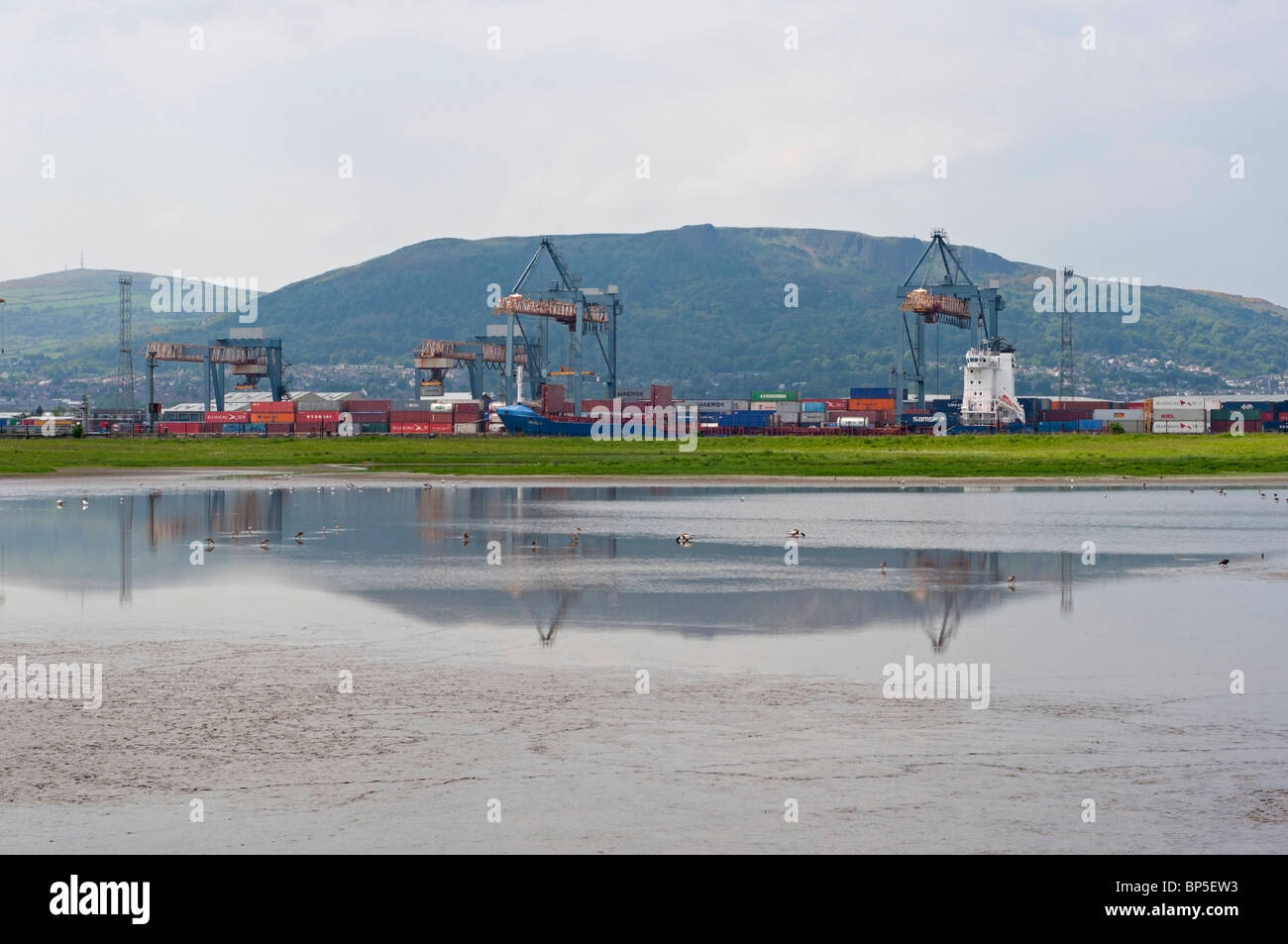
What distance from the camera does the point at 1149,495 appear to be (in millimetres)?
54562

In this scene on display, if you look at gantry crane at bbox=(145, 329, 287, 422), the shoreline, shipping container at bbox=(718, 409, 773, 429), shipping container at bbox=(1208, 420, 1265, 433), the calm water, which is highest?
gantry crane at bbox=(145, 329, 287, 422)

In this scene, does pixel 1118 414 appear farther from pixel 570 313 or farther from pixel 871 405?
pixel 570 313

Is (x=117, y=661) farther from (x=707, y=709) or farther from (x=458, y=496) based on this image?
(x=458, y=496)

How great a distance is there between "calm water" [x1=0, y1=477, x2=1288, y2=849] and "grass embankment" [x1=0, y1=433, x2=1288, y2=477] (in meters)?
30.9

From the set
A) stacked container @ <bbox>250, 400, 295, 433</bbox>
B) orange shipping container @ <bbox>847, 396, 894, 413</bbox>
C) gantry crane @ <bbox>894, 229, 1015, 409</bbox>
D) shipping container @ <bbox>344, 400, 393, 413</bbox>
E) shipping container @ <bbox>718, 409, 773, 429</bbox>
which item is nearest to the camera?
gantry crane @ <bbox>894, 229, 1015, 409</bbox>

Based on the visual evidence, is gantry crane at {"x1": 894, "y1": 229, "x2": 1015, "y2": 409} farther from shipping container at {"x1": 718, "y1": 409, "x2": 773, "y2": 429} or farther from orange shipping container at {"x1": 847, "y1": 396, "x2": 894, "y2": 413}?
shipping container at {"x1": 718, "y1": 409, "x2": 773, "y2": 429}

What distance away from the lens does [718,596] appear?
22.3 m

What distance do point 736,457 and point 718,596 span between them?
67765 mm

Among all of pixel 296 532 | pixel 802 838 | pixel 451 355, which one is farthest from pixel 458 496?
pixel 451 355

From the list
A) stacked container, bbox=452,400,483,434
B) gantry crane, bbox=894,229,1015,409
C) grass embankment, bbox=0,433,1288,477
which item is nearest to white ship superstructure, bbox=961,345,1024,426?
gantry crane, bbox=894,229,1015,409

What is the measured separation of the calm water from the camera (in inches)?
613

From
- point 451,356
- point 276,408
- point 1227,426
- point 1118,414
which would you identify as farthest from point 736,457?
point 276,408

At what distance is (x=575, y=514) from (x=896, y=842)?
107ft

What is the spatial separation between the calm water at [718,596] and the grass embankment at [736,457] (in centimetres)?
3089
